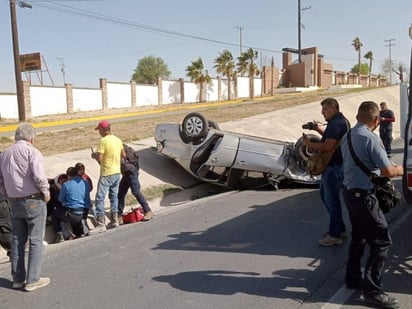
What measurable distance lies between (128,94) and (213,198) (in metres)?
32.2

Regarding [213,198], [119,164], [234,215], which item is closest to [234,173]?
[213,198]

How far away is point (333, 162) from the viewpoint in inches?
199

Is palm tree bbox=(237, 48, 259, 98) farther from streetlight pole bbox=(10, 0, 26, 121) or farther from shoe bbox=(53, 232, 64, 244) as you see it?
shoe bbox=(53, 232, 64, 244)

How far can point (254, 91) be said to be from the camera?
176 ft

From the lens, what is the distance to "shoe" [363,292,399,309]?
139 inches

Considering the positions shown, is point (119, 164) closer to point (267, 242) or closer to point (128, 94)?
point (267, 242)

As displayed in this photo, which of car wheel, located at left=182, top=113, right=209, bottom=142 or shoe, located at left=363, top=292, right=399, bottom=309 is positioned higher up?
car wheel, located at left=182, top=113, right=209, bottom=142

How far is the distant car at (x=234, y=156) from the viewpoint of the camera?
8547 mm

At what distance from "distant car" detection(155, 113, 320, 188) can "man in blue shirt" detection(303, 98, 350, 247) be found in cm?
339

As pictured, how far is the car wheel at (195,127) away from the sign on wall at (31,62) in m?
26.9

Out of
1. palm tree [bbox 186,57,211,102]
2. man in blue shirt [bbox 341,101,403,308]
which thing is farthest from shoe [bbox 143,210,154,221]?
palm tree [bbox 186,57,211,102]

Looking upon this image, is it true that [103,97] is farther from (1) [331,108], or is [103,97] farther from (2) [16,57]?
(1) [331,108]

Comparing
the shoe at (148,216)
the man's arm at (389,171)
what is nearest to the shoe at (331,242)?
the man's arm at (389,171)

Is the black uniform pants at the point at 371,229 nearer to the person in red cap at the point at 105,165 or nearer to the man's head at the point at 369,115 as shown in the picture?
the man's head at the point at 369,115
